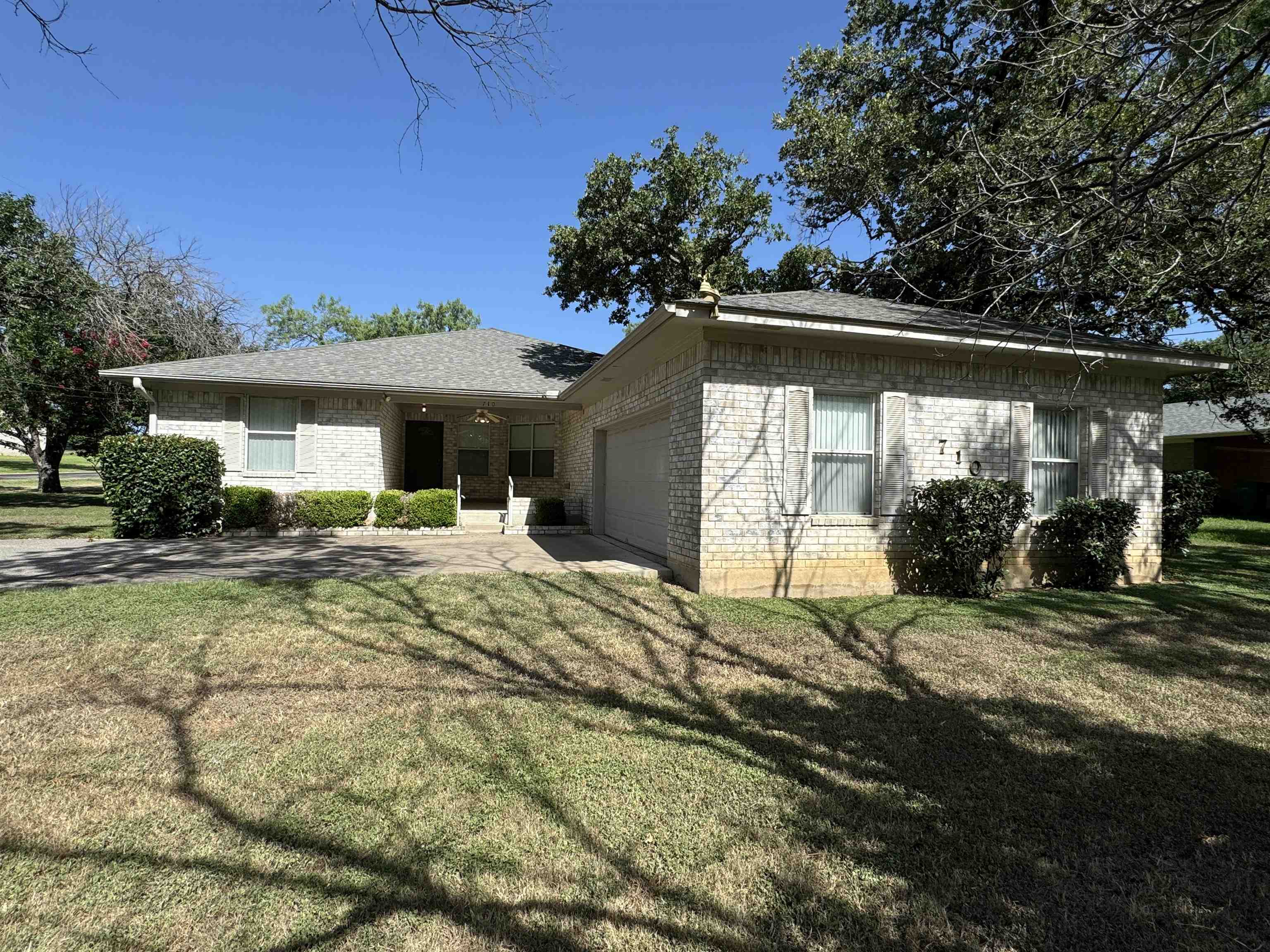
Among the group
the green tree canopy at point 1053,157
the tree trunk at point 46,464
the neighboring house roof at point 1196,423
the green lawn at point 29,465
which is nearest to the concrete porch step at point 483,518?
the green tree canopy at point 1053,157

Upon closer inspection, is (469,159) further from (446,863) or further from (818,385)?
(446,863)

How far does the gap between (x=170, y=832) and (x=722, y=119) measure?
17.7m

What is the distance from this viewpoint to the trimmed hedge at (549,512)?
45.5 ft

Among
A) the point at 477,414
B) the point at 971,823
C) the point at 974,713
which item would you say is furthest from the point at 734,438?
the point at 477,414

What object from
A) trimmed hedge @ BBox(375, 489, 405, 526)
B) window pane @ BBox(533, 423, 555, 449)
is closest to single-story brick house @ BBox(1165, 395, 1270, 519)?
window pane @ BBox(533, 423, 555, 449)

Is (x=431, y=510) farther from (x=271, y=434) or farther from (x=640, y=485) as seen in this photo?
(x=640, y=485)

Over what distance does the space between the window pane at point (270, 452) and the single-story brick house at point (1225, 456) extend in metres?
27.2

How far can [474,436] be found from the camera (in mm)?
17062

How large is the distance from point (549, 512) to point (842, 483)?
7.50m

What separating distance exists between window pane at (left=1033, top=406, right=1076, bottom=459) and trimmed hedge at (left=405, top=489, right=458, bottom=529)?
411 inches

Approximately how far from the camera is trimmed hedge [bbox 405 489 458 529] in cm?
1294

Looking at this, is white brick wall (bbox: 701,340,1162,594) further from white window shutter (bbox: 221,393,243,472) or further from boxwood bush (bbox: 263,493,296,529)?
white window shutter (bbox: 221,393,243,472)

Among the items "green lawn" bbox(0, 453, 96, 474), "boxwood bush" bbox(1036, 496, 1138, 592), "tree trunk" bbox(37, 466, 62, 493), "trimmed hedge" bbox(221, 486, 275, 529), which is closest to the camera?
"boxwood bush" bbox(1036, 496, 1138, 592)

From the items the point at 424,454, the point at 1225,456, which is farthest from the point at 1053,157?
the point at 1225,456
